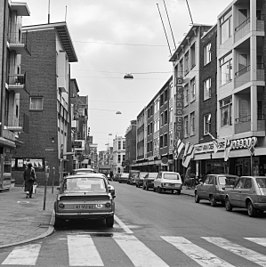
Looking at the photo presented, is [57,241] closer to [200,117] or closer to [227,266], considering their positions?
[227,266]

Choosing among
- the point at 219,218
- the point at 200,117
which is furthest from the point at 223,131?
the point at 219,218

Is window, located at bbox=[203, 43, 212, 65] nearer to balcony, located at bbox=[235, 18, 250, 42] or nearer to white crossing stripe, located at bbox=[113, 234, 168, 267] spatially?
balcony, located at bbox=[235, 18, 250, 42]

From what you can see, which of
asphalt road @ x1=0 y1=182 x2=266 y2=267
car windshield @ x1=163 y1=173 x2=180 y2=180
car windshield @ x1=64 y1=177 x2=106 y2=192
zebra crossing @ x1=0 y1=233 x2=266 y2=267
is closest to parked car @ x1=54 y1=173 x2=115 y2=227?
car windshield @ x1=64 y1=177 x2=106 y2=192

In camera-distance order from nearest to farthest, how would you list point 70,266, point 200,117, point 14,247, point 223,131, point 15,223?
point 70,266 < point 14,247 < point 15,223 < point 223,131 < point 200,117

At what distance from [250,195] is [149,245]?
8.82m

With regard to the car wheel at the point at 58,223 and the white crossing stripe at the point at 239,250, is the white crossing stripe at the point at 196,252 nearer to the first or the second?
the white crossing stripe at the point at 239,250

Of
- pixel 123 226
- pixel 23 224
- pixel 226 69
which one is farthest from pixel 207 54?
pixel 23 224

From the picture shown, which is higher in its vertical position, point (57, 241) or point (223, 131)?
point (223, 131)

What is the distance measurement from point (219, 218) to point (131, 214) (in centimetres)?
324

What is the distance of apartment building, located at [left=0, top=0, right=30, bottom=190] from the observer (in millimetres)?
29016

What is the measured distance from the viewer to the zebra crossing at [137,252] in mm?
8305

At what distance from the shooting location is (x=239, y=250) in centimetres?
990

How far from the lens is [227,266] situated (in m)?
8.15

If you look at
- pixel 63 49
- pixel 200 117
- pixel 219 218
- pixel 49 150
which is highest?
pixel 63 49
